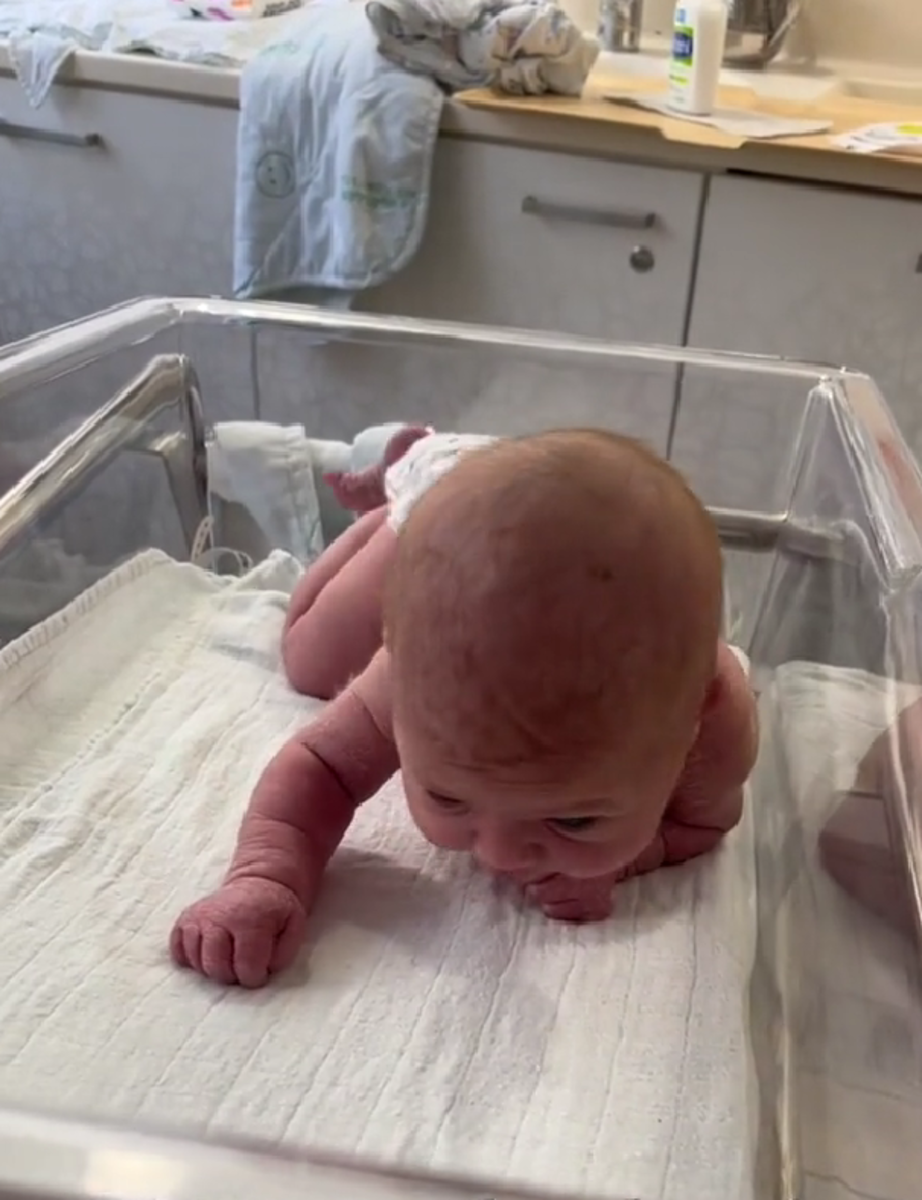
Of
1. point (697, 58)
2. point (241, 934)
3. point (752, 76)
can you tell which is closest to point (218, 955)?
point (241, 934)

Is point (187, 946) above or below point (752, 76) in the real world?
below

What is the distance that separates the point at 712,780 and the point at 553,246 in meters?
0.76

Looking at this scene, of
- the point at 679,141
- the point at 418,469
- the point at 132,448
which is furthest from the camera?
the point at 679,141

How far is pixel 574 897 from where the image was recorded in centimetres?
64

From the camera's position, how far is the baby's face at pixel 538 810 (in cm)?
53

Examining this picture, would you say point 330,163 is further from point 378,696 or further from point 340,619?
point 378,696

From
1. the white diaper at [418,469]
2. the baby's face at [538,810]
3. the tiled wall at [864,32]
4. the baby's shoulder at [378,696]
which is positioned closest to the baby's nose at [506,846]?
the baby's face at [538,810]

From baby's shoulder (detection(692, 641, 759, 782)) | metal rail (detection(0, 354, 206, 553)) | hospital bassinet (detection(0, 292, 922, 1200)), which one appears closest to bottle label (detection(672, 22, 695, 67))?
hospital bassinet (detection(0, 292, 922, 1200))

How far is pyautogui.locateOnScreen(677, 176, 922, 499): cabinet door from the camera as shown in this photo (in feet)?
3.98

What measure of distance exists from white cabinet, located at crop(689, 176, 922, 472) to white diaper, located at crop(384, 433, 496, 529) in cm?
53

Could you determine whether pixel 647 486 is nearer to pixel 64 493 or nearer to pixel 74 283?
pixel 64 493

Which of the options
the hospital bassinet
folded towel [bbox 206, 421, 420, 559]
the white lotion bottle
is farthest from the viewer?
the white lotion bottle

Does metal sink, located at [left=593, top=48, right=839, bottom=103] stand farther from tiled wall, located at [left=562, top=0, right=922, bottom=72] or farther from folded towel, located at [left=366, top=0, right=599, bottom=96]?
folded towel, located at [left=366, top=0, right=599, bottom=96]

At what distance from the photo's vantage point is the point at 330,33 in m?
1.34
